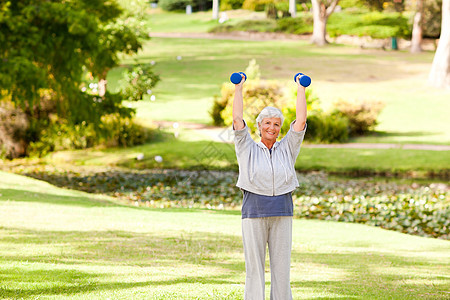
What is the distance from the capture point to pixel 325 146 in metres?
24.5

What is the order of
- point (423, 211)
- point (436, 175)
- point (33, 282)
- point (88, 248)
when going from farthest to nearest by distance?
1. point (436, 175)
2. point (423, 211)
3. point (88, 248)
4. point (33, 282)

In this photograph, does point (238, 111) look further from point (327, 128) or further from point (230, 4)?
point (230, 4)

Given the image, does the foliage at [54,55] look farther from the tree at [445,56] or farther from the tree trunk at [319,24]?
the tree trunk at [319,24]

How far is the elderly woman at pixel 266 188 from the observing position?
5000 mm

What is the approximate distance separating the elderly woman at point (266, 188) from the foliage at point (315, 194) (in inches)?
369

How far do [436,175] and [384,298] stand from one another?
49.1ft

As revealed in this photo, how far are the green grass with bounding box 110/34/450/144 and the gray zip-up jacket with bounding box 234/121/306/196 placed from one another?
2079 centimetres

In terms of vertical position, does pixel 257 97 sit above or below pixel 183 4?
below

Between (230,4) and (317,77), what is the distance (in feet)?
98.4

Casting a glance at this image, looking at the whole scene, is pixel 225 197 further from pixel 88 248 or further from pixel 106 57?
pixel 88 248

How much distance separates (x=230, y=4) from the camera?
69.1 meters

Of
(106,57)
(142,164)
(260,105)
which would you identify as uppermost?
(106,57)

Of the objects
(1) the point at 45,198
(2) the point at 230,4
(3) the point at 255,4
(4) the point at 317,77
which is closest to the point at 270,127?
(1) the point at 45,198

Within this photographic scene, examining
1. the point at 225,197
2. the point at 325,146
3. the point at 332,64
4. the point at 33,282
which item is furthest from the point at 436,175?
the point at 332,64
